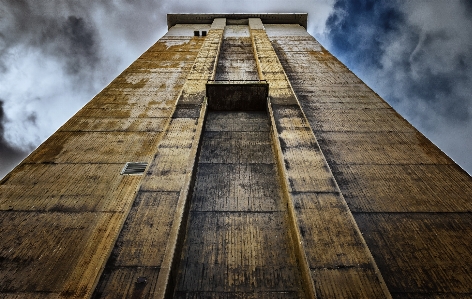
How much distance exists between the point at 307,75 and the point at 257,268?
28.7ft

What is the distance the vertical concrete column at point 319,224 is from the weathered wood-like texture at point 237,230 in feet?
1.10

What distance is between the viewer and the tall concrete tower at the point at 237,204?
3.72 m

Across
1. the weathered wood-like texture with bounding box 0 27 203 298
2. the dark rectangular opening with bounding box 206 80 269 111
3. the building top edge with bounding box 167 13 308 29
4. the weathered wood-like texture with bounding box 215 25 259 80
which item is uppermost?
the building top edge with bounding box 167 13 308 29

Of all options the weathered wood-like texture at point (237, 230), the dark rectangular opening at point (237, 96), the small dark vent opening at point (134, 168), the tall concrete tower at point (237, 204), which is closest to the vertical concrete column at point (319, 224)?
the tall concrete tower at point (237, 204)

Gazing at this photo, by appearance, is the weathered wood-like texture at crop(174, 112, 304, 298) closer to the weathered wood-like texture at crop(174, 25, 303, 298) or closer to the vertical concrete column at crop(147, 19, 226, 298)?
the weathered wood-like texture at crop(174, 25, 303, 298)

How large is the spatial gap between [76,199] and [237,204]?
3.45m

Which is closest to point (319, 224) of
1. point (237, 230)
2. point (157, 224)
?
point (237, 230)

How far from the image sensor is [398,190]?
5492 mm

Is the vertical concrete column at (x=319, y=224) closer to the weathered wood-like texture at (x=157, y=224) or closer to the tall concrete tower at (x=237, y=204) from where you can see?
the tall concrete tower at (x=237, y=204)

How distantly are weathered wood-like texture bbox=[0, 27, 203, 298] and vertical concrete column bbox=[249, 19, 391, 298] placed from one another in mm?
2240

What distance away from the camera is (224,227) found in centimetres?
451

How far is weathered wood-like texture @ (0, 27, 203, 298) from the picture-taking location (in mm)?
4246

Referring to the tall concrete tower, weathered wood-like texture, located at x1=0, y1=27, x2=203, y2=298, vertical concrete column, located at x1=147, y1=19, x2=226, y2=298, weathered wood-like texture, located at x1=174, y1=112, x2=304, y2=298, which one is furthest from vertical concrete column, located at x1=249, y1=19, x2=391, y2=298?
weathered wood-like texture, located at x1=0, y1=27, x2=203, y2=298

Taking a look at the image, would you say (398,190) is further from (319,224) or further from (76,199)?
(76,199)
